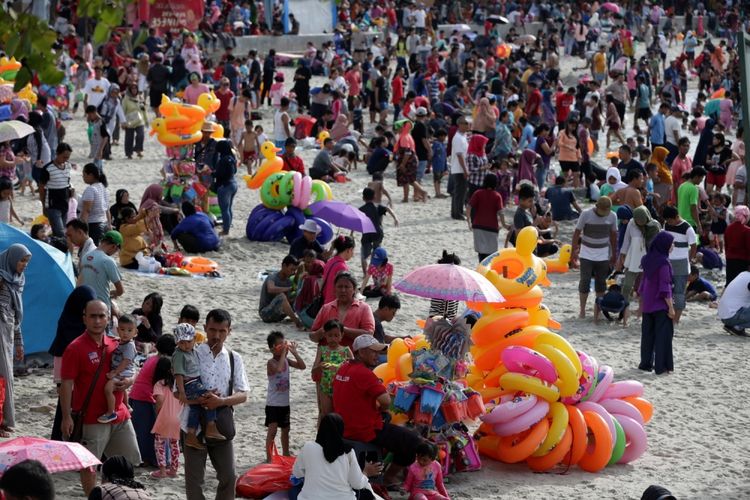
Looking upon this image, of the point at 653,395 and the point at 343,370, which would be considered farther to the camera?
the point at 653,395

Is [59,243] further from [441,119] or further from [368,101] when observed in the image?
[368,101]

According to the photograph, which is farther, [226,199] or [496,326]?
[226,199]

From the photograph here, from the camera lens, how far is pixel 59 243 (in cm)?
1330

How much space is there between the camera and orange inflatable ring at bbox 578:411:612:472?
9875 mm

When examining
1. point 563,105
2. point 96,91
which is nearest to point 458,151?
point 96,91

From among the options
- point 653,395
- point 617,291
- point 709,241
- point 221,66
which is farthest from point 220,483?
point 221,66

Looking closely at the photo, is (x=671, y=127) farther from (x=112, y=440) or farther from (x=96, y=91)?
(x=112, y=440)

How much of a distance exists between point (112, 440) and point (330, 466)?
176 centimetres

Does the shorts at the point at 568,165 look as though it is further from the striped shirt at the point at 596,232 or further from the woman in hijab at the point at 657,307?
the woman in hijab at the point at 657,307

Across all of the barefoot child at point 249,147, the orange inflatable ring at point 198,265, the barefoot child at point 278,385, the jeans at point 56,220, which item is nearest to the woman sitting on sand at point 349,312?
the barefoot child at point 278,385

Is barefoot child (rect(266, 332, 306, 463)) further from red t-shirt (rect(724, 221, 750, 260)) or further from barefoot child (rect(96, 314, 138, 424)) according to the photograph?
red t-shirt (rect(724, 221, 750, 260))

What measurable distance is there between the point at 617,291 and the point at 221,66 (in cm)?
1550

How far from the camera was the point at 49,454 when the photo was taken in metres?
7.30

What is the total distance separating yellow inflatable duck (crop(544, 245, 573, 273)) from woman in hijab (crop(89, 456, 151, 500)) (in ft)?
36.0
